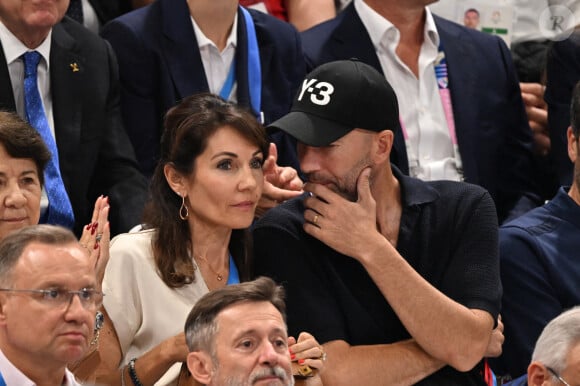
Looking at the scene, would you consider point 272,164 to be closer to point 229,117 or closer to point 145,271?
point 229,117

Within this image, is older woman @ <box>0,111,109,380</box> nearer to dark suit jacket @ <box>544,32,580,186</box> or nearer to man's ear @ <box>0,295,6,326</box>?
man's ear @ <box>0,295,6,326</box>

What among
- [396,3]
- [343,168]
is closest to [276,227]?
[343,168]

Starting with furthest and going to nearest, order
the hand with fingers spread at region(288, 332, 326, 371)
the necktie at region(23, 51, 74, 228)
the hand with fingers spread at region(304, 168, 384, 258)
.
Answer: the necktie at region(23, 51, 74, 228) < the hand with fingers spread at region(304, 168, 384, 258) < the hand with fingers spread at region(288, 332, 326, 371)

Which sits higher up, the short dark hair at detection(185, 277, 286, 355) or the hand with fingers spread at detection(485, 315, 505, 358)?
the short dark hair at detection(185, 277, 286, 355)

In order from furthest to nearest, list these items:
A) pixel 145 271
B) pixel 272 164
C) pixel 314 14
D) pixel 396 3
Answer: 1. pixel 314 14
2. pixel 396 3
3. pixel 272 164
4. pixel 145 271

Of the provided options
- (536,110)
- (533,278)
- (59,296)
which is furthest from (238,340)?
(536,110)

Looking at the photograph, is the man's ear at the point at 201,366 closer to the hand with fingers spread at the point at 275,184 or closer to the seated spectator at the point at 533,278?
the hand with fingers spread at the point at 275,184

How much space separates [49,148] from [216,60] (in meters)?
0.87

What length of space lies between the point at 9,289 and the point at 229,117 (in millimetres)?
1142

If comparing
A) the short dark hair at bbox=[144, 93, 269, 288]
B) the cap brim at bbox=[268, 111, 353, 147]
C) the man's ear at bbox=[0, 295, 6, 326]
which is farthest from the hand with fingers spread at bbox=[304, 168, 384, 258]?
the man's ear at bbox=[0, 295, 6, 326]

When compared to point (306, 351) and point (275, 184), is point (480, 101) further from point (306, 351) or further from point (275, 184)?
point (306, 351)

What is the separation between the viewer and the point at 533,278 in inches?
186

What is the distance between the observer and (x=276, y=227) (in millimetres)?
4273

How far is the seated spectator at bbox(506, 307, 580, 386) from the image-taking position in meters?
4.02
